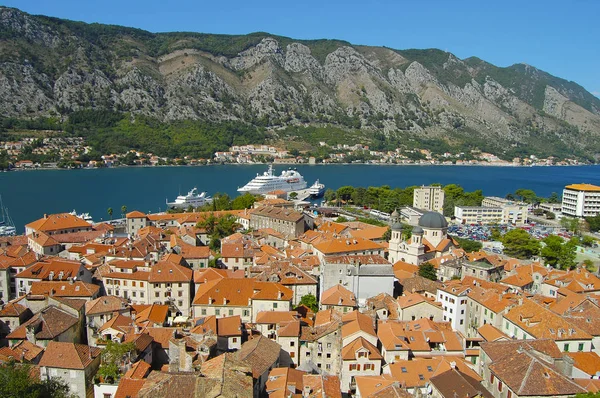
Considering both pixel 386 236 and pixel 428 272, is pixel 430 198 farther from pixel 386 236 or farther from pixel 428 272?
pixel 428 272

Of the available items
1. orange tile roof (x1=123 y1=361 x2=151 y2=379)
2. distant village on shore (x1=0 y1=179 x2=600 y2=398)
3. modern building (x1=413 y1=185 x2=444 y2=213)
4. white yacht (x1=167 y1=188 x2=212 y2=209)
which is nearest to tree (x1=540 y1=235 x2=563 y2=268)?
distant village on shore (x1=0 y1=179 x2=600 y2=398)

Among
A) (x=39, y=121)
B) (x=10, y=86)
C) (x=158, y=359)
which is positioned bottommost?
(x=158, y=359)

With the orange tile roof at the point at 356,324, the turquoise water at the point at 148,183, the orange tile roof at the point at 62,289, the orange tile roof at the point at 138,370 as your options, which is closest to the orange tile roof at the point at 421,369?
the orange tile roof at the point at 356,324

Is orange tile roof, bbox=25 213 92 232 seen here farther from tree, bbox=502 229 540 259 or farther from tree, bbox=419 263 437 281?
tree, bbox=502 229 540 259

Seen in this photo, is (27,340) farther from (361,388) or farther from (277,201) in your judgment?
(277,201)

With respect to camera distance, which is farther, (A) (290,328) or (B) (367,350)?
(A) (290,328)

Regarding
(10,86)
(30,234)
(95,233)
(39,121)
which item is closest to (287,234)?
(95,233)

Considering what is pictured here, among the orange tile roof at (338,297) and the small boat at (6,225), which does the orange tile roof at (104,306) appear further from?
the small boat at (6,225)
